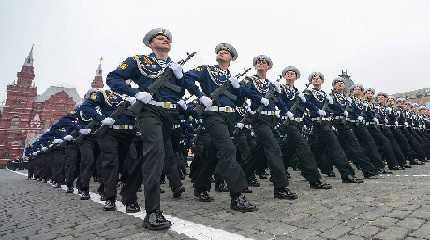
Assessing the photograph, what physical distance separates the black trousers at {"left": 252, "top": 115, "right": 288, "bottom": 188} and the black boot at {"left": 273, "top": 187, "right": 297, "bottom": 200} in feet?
0.21

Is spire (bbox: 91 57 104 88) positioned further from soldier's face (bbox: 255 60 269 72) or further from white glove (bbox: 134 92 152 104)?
white glove (bbox: 134 92 152 104)

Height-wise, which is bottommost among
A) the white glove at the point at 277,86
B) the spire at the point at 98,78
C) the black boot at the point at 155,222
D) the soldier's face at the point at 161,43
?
the black boot at the point at 155,222

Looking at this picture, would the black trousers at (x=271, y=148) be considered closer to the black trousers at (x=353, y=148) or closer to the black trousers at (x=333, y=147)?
the black trousers at (x=333, y=147)

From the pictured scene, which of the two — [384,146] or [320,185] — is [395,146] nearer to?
[384,146]

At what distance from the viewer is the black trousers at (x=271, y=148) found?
205 inches

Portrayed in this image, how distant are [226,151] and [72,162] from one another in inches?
273

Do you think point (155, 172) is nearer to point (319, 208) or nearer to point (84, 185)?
point (319, 208)

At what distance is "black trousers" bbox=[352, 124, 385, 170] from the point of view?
8.51 metres

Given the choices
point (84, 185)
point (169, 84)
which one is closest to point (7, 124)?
point (84, 185)

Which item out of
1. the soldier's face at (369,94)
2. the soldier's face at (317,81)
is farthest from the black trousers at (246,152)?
the soldier's face at (369,94)

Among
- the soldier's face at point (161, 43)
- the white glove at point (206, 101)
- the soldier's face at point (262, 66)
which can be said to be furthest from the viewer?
the soldier's face at point (262, 66)

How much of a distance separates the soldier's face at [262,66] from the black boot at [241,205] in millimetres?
2762

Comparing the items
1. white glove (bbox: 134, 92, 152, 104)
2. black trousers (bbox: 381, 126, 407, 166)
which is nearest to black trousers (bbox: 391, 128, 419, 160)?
black trousers (bbox: 381, 126, 407, 166)

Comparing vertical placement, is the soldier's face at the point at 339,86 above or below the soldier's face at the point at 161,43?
above
